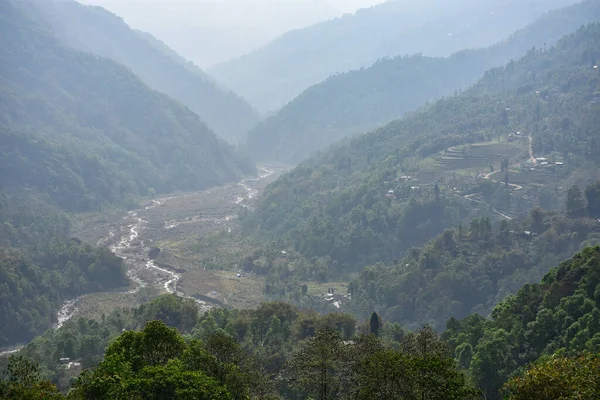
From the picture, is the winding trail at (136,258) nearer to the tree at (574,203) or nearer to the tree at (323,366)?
the tree at (323,366)

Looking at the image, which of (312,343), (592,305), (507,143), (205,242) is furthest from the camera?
(507,143)

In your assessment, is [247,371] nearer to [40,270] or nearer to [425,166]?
[40,270]

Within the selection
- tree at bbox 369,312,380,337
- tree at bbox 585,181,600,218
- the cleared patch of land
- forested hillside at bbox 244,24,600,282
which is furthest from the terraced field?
tree at bbox 369,312,380,337

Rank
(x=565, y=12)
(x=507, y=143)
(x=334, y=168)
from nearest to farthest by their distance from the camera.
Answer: (x=507, y=143) < (x=334, y=168) < (x=565, y=12)

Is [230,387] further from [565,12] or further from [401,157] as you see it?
[565,12]

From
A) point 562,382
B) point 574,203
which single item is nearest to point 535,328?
point 562,382

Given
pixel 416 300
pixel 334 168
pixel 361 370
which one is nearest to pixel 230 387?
pixel 361 370

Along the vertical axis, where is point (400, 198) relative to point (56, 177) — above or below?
below
